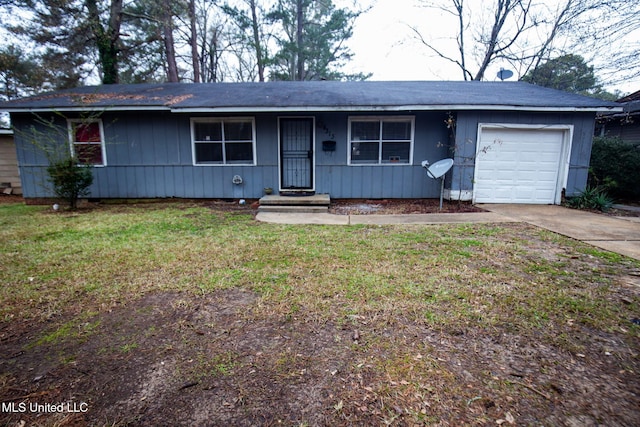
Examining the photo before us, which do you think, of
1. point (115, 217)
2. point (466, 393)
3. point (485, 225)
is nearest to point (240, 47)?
point (115, 217)

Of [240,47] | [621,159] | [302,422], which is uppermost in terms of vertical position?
[240,47]

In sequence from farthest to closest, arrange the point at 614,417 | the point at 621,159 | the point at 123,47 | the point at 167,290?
the point at 123,47, the point at 621,159, the point at 167,290, the point at 614,417

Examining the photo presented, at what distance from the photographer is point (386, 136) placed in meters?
8.15

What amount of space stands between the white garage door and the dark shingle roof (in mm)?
699

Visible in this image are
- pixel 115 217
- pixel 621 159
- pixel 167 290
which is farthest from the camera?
pixel 621 159

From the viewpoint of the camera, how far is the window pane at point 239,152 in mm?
8297

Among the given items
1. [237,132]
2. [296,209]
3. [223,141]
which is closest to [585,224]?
[296,209]

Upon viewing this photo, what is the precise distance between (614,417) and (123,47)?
699 inches

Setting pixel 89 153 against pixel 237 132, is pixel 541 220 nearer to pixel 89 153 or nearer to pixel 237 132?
pixel 237 132

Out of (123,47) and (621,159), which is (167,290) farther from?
(123,47)

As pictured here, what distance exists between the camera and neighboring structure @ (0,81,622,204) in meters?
7.51

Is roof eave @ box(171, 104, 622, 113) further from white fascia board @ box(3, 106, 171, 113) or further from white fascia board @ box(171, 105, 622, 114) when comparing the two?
white fascia board @ box(3, 106, 171, 113)
